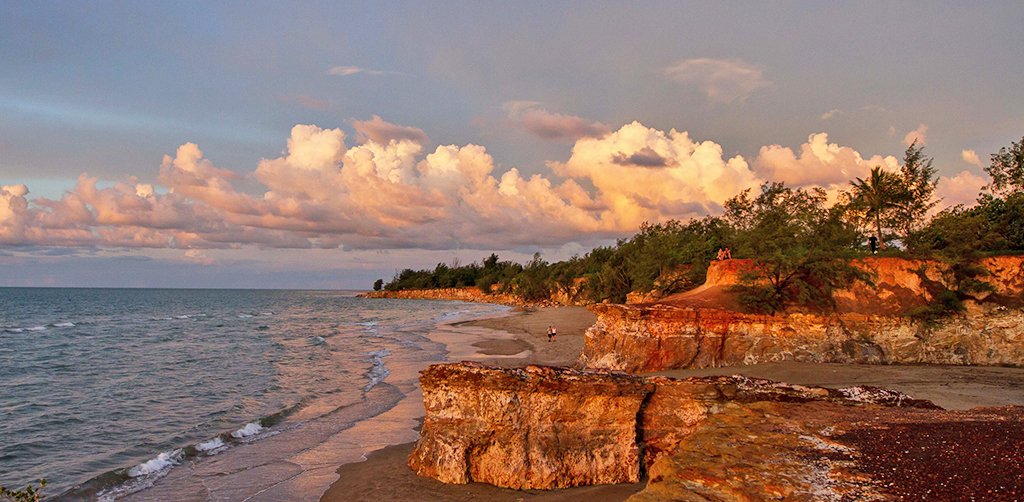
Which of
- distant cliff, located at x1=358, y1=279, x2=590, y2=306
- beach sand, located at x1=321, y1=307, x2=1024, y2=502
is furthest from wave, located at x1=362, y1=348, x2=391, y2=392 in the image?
distant cliff, located at x1=358, y1=279, x2=590, y2=306

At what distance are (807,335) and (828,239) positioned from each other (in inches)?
243

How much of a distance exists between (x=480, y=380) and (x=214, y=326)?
60.7 metres

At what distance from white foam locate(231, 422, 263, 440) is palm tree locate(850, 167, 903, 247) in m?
40.4

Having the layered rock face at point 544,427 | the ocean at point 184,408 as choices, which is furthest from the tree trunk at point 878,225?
the layered rock face at point 544,427

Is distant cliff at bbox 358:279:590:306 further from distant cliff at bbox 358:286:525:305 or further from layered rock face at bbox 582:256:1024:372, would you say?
layered rock face at bbox 582:256:1024:372

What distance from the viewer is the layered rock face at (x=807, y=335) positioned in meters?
24.4

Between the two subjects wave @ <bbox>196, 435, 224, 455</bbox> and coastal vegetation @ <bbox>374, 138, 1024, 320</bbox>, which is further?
coastal vegetation @ <bbox>374, 138, 1024, 320</bbox>

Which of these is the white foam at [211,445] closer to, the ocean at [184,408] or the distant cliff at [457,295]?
the ocean at [184,408]

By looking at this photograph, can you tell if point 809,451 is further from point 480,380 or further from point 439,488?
point 439,488

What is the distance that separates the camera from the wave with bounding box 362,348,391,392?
2680 centimetres

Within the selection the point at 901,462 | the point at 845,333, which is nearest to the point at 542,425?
the point at 901,462

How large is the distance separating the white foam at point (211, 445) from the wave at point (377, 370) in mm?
8226

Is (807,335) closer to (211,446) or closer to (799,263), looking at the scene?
(799,263)

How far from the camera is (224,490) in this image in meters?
13.0
